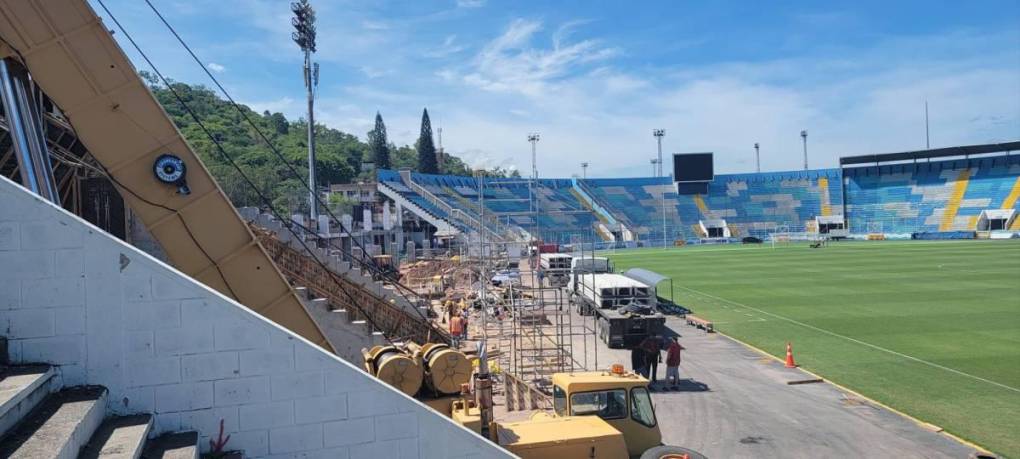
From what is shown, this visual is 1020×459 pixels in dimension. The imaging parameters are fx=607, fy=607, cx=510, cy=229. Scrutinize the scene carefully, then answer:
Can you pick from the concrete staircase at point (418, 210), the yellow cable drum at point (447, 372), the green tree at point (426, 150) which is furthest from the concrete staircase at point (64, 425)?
the green tree at point (426, 150)

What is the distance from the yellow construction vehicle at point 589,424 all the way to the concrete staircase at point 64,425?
318cm

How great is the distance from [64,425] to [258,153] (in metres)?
90.9

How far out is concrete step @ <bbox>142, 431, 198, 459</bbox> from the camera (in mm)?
4273

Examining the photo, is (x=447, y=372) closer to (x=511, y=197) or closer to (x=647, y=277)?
(x=647, y=277)

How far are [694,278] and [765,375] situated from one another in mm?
25041

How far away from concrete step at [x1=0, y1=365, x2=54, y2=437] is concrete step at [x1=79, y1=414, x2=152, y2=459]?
453 millimetres

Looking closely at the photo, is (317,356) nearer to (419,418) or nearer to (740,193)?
(419,418)

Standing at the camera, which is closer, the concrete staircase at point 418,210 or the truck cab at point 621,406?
the truck cab at point 621,406

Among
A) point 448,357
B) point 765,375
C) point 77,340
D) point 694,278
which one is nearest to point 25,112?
point 77,340

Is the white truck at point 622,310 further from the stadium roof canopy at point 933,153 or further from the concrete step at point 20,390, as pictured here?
the stadium roof canopy at point 933,153

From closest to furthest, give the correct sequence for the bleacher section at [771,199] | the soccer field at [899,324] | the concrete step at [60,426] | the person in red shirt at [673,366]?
1. the concrete step at [60,426]
2. the soccer field at [899,324]
3. the person in red shirt at [673,366]
4. the bleacher section at [771,199]

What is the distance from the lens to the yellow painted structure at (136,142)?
6.38m

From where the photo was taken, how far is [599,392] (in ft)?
28.1

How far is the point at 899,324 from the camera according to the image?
21891 millimetres
